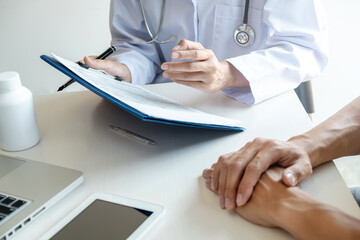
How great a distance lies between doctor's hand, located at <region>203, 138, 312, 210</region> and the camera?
0.68 meters

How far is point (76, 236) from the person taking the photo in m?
0.60

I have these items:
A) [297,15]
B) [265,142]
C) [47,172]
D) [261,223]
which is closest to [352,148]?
[265,142]

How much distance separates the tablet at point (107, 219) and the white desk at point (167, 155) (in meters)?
0.03

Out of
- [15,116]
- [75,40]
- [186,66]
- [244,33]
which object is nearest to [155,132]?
[186,66]

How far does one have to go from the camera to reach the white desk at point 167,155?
2.13ft

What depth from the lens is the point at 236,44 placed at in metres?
1.32

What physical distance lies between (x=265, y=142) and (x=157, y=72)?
30.5 inches

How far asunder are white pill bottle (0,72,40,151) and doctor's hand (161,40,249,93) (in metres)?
0.30

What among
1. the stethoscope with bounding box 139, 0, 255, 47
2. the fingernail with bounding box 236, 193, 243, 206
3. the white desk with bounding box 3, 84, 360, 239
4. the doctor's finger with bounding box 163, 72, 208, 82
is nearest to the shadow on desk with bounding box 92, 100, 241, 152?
the white desk with bounding box 3, 84, 360, 239

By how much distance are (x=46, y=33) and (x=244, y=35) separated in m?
1.52

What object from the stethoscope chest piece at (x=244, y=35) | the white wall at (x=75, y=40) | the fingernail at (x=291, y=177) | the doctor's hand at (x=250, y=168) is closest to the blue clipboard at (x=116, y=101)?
the doctor's hand at (x=250, y=168)

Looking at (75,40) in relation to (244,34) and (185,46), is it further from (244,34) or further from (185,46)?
(185,46)

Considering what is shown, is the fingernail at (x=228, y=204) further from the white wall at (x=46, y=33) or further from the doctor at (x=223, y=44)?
the white wall at (x=46, y=33)

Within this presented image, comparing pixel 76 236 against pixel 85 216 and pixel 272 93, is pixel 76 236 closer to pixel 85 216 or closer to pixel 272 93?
pixel 85 216
